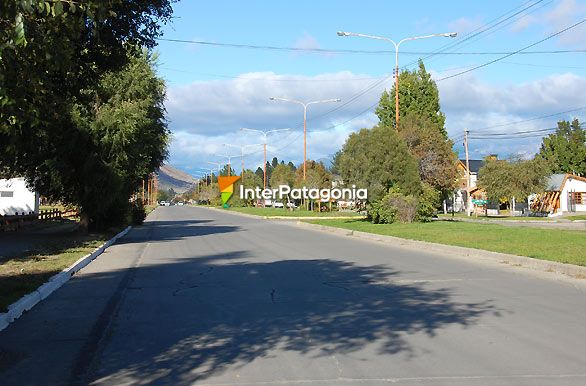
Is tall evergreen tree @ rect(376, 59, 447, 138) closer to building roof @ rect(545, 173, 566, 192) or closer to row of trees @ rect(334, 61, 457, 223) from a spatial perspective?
building roof @ rect(545, 173, 566, 192)

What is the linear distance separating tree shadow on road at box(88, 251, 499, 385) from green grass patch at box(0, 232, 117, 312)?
1867mm

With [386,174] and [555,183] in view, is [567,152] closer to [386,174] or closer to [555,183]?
[555,183]

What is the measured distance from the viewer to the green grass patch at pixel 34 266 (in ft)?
36.4

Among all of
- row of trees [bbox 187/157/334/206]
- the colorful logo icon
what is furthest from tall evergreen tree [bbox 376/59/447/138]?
the colorful logo icon

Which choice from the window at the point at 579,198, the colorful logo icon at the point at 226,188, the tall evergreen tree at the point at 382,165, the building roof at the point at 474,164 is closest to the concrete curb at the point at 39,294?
the tall evergreen tree at the point at 382,165

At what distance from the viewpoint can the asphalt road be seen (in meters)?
6.26

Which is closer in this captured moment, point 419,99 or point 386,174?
point 386,174

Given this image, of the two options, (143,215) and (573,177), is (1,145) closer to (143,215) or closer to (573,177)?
(143,215)

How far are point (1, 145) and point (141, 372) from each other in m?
7.44

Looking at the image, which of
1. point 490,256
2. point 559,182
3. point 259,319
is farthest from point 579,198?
point 259,319

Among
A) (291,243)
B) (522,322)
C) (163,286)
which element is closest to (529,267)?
(522,322)

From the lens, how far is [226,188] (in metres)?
127

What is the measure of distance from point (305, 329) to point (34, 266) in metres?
9.64

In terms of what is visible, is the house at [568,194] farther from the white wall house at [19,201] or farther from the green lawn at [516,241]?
the white wall house at [19,201]
